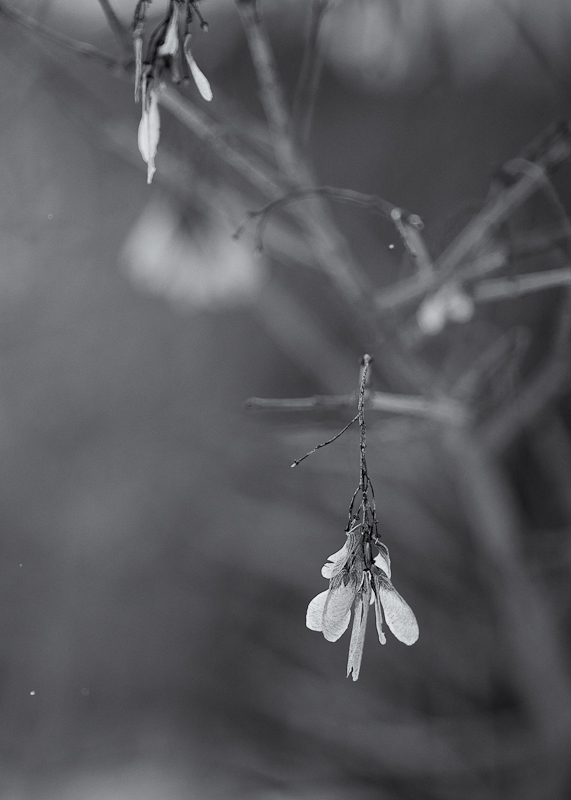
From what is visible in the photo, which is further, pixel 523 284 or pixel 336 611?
pixel 523 284

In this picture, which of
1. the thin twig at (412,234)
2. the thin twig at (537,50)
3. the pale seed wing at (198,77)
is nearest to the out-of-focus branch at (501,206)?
the thin twig at (412,234)

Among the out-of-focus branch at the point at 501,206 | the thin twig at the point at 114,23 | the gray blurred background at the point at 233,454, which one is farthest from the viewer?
the gray blurred background at the point at 233,454

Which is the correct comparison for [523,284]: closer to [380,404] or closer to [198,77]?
[380,404]

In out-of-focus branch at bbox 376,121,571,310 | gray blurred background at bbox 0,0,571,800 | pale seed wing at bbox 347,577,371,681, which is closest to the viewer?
pale seed wing at bbox 347,577,371,681

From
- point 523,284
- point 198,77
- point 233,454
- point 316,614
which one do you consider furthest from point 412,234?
point 233,454

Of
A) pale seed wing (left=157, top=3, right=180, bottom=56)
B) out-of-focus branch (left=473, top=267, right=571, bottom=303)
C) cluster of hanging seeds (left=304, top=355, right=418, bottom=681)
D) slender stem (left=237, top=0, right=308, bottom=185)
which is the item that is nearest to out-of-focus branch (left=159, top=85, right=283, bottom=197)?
slender stem (left=237, top=0, right=308, bottom=185)

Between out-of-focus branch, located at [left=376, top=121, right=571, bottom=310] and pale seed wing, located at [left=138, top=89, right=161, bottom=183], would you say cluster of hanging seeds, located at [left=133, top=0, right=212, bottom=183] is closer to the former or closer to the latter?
pale seed wing, located at [left=138, top=89, right=161, bottom=183]

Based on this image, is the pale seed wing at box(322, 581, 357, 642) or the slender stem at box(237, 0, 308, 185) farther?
the slender stem at box(237, 0, 308, 185)

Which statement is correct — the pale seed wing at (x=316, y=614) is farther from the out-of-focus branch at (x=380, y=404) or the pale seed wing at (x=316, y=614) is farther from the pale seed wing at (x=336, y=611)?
the out-of-focus branch at (x=380, y=404)
